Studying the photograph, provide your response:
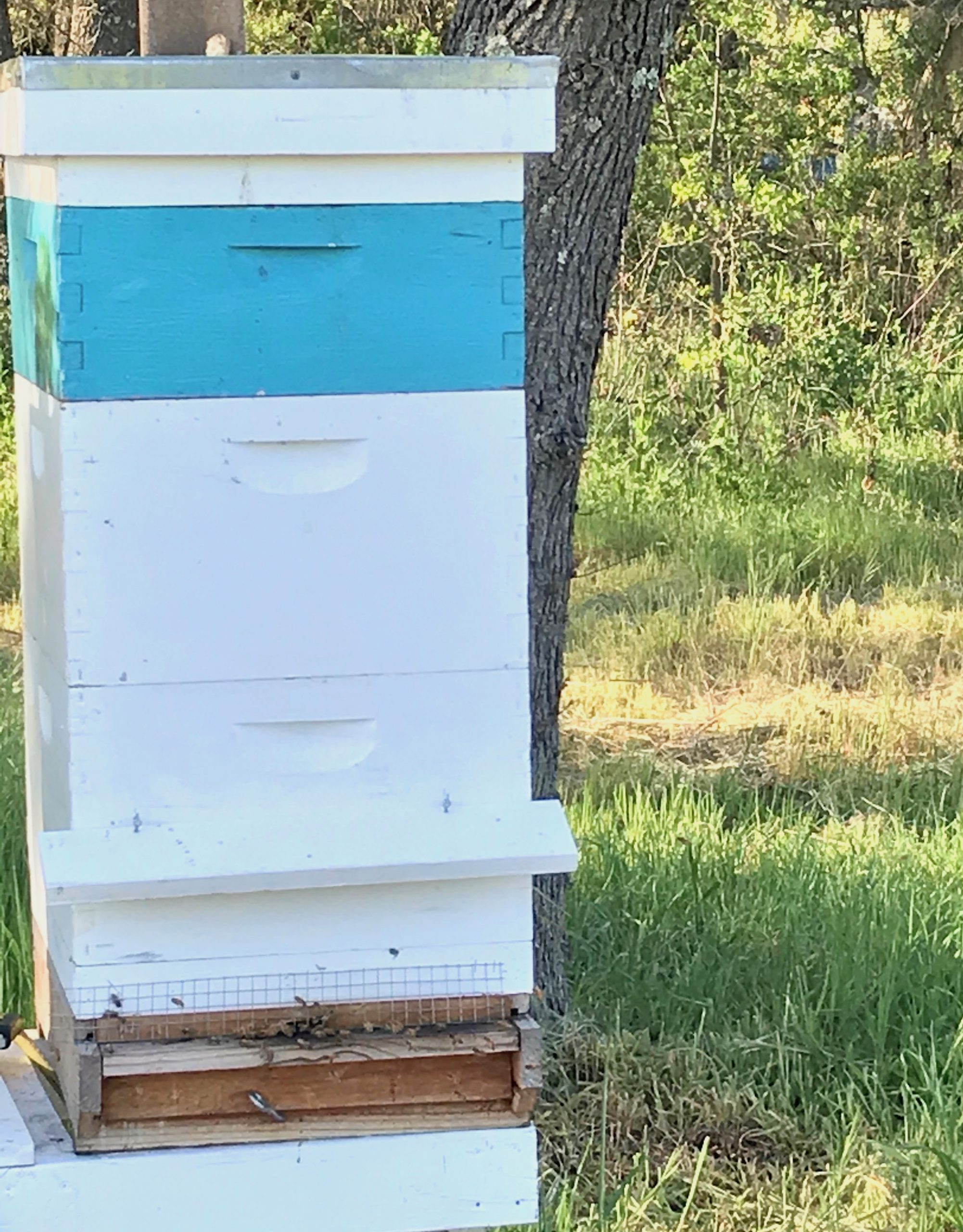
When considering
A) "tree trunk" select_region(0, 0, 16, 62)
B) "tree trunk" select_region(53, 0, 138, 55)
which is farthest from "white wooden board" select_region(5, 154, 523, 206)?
"tree trunk" select_region(0, 0, 16, 62)

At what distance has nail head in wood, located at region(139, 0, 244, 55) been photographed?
2.26m

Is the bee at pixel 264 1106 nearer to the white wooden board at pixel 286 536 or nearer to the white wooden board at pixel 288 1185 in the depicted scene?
the white wooden board at pixel 288 1185

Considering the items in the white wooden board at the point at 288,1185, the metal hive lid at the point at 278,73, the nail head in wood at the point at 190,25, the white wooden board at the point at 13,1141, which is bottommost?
the white wooden board at the point at 288,1185

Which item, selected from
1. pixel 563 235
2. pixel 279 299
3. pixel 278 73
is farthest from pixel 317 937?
pixel 563 235

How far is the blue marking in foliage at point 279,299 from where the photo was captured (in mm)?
1819

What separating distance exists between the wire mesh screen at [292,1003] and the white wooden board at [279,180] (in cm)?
79

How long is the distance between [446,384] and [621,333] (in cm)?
760

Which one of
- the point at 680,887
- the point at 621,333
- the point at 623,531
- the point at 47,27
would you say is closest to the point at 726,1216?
the point at 680,887

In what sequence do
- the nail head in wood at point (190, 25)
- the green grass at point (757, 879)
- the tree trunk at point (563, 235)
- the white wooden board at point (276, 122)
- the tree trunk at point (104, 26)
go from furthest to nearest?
the tree trunk at point (104, 26) → the tree trunk at point (563, 235) → the green grass at point (757, 879) → the nail head in wood at point (190, 25) → the white wooden board at point (276, 122)

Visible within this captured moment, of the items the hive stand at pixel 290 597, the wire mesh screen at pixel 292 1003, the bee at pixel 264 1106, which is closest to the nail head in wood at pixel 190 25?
the hive stand at pixel 290 597

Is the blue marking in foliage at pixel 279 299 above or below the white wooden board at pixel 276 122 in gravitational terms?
below

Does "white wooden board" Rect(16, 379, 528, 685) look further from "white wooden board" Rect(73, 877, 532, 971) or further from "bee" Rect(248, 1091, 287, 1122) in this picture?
"bee" Rect(248, 1091, 287, 1122)

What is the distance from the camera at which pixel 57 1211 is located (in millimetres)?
1873

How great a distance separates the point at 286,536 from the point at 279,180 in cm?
35
